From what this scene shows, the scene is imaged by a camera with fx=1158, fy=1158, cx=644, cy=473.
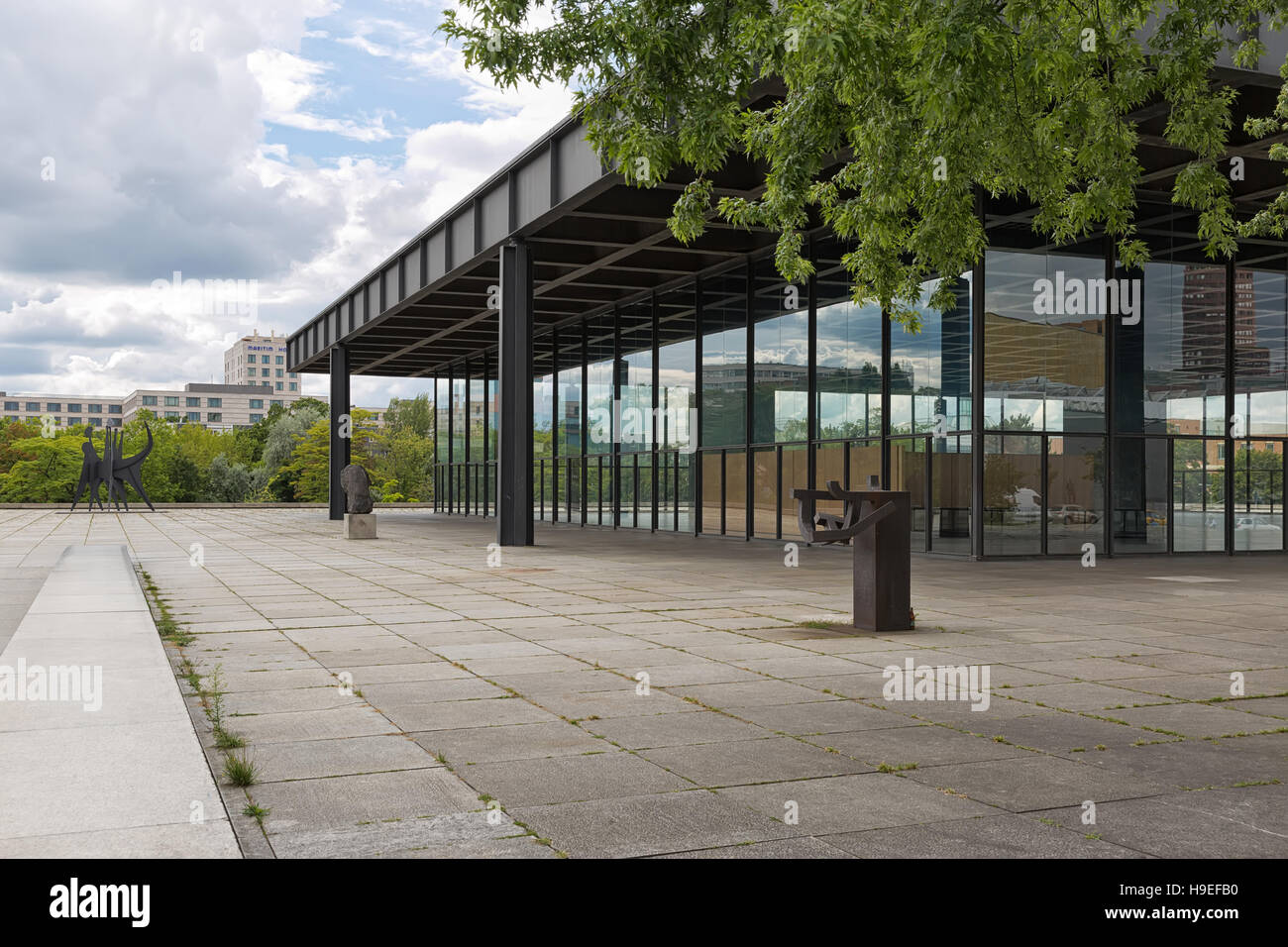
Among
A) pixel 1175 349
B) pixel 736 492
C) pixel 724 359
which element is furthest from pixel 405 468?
pixel 1175 349

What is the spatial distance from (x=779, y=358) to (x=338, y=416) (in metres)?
21.8

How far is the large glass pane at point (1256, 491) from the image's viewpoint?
77.9ft

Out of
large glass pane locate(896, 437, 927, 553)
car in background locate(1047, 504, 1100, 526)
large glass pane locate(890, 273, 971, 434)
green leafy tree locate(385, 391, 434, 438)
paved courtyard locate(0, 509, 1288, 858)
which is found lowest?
paved courtyard locate(0, 509, 1288, 858)

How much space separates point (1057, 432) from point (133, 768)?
19.2 metres

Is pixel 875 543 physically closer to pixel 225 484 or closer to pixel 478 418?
pixel 478 418

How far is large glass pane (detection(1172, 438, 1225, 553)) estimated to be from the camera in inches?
904

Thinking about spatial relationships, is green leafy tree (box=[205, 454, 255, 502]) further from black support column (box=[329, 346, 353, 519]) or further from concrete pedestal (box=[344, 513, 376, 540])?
concrete pedestal (box=[344, 513, 376, 540])

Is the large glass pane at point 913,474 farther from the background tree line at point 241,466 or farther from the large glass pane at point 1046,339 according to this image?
the background tree line at point 241,466

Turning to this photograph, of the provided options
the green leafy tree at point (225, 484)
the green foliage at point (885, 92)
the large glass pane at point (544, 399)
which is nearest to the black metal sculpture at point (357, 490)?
the large glass pane at point (544, 399)

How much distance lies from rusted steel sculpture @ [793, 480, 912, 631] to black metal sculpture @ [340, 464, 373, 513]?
19.7 m

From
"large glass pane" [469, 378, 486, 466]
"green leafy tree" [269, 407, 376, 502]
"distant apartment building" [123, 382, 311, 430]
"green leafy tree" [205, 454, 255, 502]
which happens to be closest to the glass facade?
"large glass pane" [469, 378, 486, 466]

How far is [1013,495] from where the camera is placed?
2105 cm

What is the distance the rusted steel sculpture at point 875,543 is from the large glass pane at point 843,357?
487 inches
